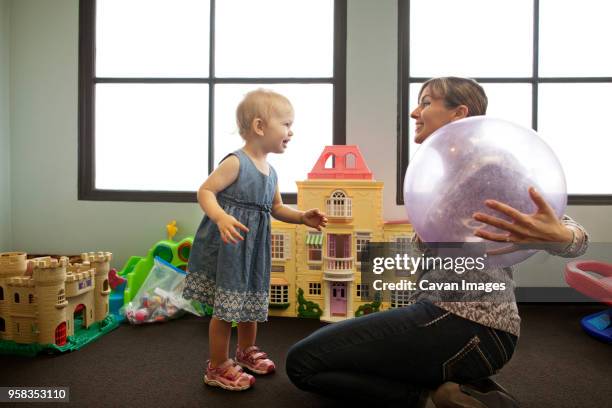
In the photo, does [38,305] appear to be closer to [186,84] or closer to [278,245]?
[278,245]

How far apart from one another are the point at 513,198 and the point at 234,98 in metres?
2.04

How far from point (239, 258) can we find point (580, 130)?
2.30 metres

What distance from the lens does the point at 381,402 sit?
109 cm

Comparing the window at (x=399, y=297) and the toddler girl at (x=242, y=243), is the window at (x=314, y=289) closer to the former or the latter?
the window at (x=399, y=297)

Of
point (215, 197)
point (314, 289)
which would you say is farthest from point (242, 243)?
point (314, 289)

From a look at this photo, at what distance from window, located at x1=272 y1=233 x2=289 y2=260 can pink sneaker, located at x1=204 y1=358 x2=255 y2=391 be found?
84cm

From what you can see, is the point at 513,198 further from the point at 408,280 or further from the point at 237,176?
the point at 237,176

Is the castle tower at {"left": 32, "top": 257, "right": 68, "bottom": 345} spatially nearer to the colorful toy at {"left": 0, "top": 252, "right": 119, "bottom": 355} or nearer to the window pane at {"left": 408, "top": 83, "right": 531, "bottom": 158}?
the colorful toy at {"left": 0, "top": 252, "right": 119, "bottom": 355}

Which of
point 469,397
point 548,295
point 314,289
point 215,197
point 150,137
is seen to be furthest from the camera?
point 150,137

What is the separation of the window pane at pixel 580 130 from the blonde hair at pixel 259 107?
1.85 m

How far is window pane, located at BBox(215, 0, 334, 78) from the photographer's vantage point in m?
2.57

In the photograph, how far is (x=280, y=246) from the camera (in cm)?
220

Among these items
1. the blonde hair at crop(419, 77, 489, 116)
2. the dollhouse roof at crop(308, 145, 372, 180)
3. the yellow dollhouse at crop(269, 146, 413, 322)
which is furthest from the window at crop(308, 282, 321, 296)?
the blonde hair at crop(419, 77, 489, 116)

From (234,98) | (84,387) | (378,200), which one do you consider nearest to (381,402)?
(84,387)
